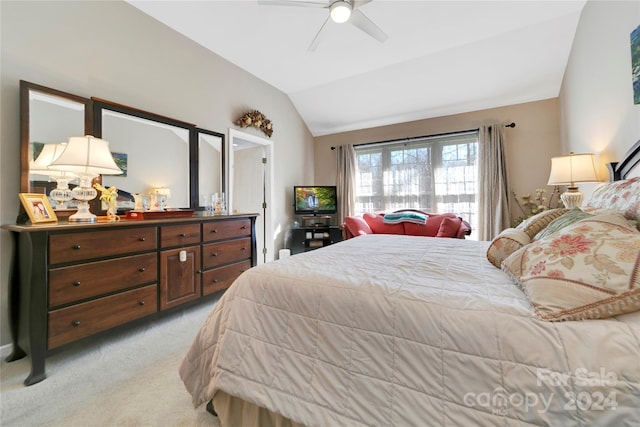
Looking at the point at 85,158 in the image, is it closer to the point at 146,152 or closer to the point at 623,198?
the point at 146,152

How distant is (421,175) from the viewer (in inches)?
174

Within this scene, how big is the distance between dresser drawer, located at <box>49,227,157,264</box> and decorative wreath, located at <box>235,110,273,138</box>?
2121mm

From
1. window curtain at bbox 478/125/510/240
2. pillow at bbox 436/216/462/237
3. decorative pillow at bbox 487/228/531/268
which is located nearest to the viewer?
decorative pillow at bbox 487/228/531/268

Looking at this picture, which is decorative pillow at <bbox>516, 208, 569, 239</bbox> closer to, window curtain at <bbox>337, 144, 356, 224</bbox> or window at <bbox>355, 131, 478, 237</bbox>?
window at <bbox>355, 131, 478, 237</bbox>

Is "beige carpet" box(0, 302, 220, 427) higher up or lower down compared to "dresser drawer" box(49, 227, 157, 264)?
lower down

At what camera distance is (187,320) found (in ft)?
7.45

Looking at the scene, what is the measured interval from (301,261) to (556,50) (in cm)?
404

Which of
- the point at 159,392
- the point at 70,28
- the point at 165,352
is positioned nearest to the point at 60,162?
the point at 70,28

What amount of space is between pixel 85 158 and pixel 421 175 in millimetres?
4372

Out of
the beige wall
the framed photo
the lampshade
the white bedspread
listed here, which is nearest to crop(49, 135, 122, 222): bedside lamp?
the lampshade

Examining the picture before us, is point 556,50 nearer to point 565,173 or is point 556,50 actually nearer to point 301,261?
point 565,173

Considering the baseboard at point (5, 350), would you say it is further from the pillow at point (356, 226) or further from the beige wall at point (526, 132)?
the beige wall at point (526, 132)

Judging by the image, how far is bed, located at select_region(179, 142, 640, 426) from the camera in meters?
0.64

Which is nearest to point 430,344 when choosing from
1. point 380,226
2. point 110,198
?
point 110,198
